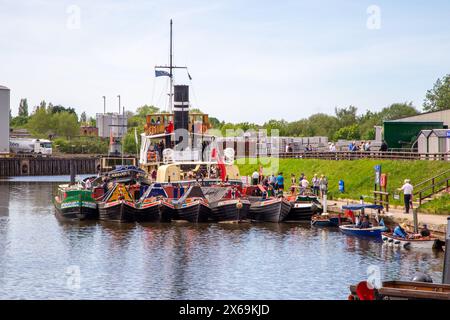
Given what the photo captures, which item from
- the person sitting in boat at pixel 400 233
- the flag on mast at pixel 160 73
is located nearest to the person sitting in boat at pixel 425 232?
the person sitting in boat at pixel 400 233

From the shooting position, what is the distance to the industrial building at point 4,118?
504 feet

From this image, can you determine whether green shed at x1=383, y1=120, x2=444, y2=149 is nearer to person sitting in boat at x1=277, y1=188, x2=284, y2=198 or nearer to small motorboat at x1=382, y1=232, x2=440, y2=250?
person sitting in boat at x1=277, y1=188, x2=284, y2=198

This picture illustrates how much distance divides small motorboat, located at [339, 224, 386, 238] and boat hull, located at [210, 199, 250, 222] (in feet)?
25.6

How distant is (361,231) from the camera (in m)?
44.9

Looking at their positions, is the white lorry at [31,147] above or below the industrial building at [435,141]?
below

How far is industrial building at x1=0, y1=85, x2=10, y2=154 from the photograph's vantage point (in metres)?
154

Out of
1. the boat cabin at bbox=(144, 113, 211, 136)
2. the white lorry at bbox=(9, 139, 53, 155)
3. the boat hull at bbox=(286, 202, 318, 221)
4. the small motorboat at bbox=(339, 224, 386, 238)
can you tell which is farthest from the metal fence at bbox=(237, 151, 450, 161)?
the white lorry at bbox=(9, 139, 53, 155)

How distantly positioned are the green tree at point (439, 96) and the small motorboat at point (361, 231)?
313 ft

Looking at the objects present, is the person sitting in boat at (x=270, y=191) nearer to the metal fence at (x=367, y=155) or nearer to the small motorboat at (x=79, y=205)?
the metal fence at (x=367, y=155)

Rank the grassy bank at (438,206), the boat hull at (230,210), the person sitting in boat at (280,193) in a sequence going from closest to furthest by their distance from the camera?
1. the grassy bank at (438,206)
2. the boat hull at (230,210)
3. the person sitting in boat at (280,193)

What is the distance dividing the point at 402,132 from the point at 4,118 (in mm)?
97847
